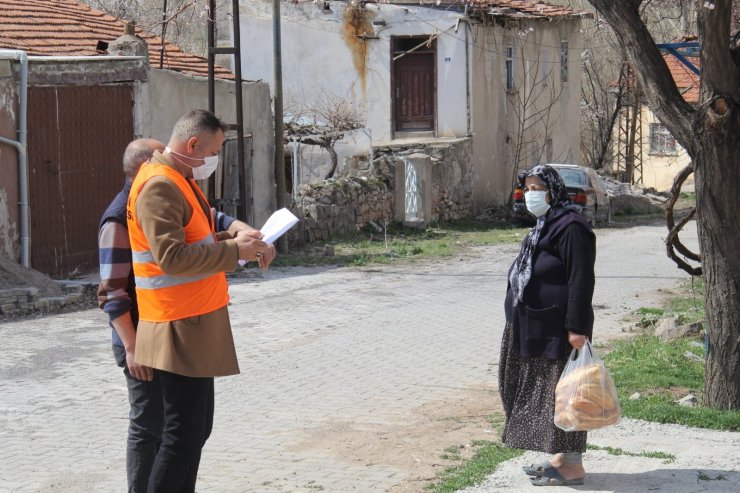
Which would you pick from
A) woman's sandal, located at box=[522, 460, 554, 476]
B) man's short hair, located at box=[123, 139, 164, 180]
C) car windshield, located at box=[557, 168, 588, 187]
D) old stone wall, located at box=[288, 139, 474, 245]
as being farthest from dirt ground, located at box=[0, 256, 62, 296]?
car windshield, located at box=[557, 168, 588, 187]

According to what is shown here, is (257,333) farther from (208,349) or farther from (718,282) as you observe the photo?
(208,349)

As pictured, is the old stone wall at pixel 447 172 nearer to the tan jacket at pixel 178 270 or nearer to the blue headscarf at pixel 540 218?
the blue headscarf at pixel 540 218

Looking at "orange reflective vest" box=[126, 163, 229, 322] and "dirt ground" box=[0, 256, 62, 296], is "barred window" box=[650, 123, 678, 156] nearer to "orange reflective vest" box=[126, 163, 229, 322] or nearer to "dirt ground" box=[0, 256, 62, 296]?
"dirt ground" box=[0, 256, 62, 296]

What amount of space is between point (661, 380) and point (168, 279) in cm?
489

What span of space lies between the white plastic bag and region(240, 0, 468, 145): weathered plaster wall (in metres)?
22.5

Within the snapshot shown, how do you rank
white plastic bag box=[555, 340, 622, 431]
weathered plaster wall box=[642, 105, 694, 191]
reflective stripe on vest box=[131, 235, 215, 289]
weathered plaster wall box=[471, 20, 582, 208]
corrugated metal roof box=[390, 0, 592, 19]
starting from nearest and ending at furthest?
reflective stripe on vest box=[131, 235, 215, 289] → white plastic bag box=[555, 340, 622, 431] → corrugated metal roof box=[390, 0, 592, 19] → weathered plaster wall box=[471, 20, 582, 208] → weathered plaster wall box=[642, 105, 694, 191]

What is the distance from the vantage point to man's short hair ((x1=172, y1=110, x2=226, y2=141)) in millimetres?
4711

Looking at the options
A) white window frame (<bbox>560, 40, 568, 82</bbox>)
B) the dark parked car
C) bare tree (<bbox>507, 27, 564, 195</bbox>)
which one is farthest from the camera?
white window frame (<bbox>560, 40, 568, 82</bbox>)

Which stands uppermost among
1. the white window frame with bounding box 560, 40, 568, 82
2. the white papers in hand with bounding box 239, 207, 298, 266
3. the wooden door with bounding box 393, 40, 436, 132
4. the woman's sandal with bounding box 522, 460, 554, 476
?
the white window frame with bounding box 560, 40, 568, 82

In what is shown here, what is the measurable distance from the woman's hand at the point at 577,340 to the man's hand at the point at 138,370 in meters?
2.17

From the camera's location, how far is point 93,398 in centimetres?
841

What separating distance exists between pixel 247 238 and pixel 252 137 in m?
15.5

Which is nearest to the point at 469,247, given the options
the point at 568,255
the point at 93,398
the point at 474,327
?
the point at 474,327

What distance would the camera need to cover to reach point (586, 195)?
25.0 metres
